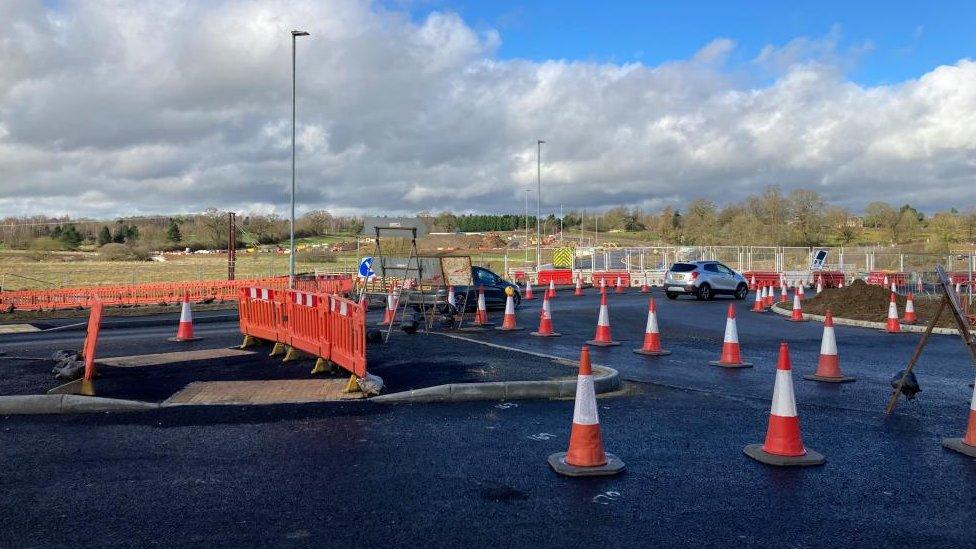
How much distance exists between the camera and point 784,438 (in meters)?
6.20

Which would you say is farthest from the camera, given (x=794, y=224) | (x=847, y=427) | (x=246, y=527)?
(x=794, y=224)

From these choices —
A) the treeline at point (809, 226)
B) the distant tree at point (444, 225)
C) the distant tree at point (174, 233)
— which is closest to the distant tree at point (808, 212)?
the treeline at point (809, 226)

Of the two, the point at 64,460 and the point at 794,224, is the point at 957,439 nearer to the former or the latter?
the point at 64,460

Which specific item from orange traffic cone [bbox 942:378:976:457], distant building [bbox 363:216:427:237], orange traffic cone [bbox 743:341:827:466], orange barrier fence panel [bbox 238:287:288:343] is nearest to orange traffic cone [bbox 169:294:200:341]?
orange barrier fence panel [bbox 238:287:288:343]

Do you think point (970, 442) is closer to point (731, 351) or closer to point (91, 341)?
point (731, 351)

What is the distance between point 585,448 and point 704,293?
79.5ft

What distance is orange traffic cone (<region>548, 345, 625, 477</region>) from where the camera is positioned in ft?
18.9

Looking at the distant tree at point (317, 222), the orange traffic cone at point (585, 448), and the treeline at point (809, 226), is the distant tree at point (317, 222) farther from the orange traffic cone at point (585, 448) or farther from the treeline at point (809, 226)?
the orange traffic cone at point (585, 448)

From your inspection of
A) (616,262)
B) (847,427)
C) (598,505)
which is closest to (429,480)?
(598,505)

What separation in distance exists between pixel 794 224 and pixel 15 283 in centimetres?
7823

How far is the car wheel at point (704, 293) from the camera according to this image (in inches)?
1130

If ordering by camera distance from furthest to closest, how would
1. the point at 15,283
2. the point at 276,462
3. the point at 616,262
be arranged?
1. the point at 616,262
2. the point at 15,283
3. the point at 276,462

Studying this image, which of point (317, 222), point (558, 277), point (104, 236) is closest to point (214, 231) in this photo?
point (317, 222)

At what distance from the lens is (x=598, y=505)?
5.04m
